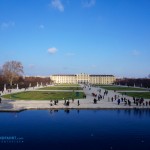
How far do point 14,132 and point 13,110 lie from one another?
9.52 m

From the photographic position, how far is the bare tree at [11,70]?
81688 mm

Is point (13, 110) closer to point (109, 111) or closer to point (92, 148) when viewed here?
point (109, 111)

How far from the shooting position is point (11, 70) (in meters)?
83.9

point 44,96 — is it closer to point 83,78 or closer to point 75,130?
point 75,130

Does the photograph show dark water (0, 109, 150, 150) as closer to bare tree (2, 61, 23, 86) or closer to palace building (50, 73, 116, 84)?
bare tree (2, 61, 23, 86)

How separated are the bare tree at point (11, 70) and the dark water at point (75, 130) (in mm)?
56016

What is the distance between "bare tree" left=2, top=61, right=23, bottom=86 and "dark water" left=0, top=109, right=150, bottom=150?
5602 cm

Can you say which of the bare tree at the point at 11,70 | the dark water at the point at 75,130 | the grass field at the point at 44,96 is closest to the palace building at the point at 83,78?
the bare tree at the point at 11,70

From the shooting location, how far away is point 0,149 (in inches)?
549

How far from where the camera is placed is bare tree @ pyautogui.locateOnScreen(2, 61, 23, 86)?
8169 cm

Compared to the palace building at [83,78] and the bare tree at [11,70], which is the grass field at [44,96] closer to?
the bare tree at [11,70]

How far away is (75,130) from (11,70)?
222 feet

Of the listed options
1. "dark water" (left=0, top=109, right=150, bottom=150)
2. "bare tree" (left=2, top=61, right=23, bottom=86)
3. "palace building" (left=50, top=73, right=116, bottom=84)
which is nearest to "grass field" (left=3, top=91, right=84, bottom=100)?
"dark water" (left=0, top=109, right=150, bottom=150)

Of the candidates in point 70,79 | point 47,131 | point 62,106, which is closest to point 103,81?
point 70,79
